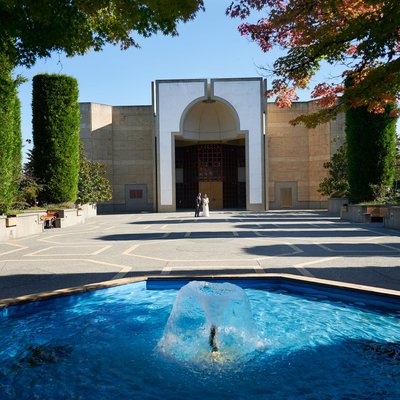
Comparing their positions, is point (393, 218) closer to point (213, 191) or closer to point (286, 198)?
point (286, 198)

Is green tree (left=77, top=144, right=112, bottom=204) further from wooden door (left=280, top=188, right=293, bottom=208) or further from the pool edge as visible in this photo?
the pool edge

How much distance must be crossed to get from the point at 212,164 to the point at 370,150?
21748 millimetres

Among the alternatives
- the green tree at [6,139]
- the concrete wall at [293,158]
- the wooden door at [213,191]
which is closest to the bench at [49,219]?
the green tree at [6,139]

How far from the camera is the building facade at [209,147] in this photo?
35.8 metres

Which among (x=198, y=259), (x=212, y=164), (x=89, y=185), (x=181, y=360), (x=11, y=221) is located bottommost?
(x=181, y=360)

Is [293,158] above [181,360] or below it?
above

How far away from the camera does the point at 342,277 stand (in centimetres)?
685

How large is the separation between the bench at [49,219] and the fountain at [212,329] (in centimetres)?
1597

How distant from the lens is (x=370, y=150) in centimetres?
2081

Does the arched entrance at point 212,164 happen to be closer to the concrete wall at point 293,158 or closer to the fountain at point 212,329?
the concrete wall at point 293,158

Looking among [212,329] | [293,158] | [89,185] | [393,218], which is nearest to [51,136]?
[89,185]

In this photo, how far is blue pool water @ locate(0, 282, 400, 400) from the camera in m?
3.26

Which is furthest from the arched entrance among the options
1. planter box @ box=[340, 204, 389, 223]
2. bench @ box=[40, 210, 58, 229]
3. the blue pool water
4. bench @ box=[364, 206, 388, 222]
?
the blue pool water

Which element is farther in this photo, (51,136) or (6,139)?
(51,136)
